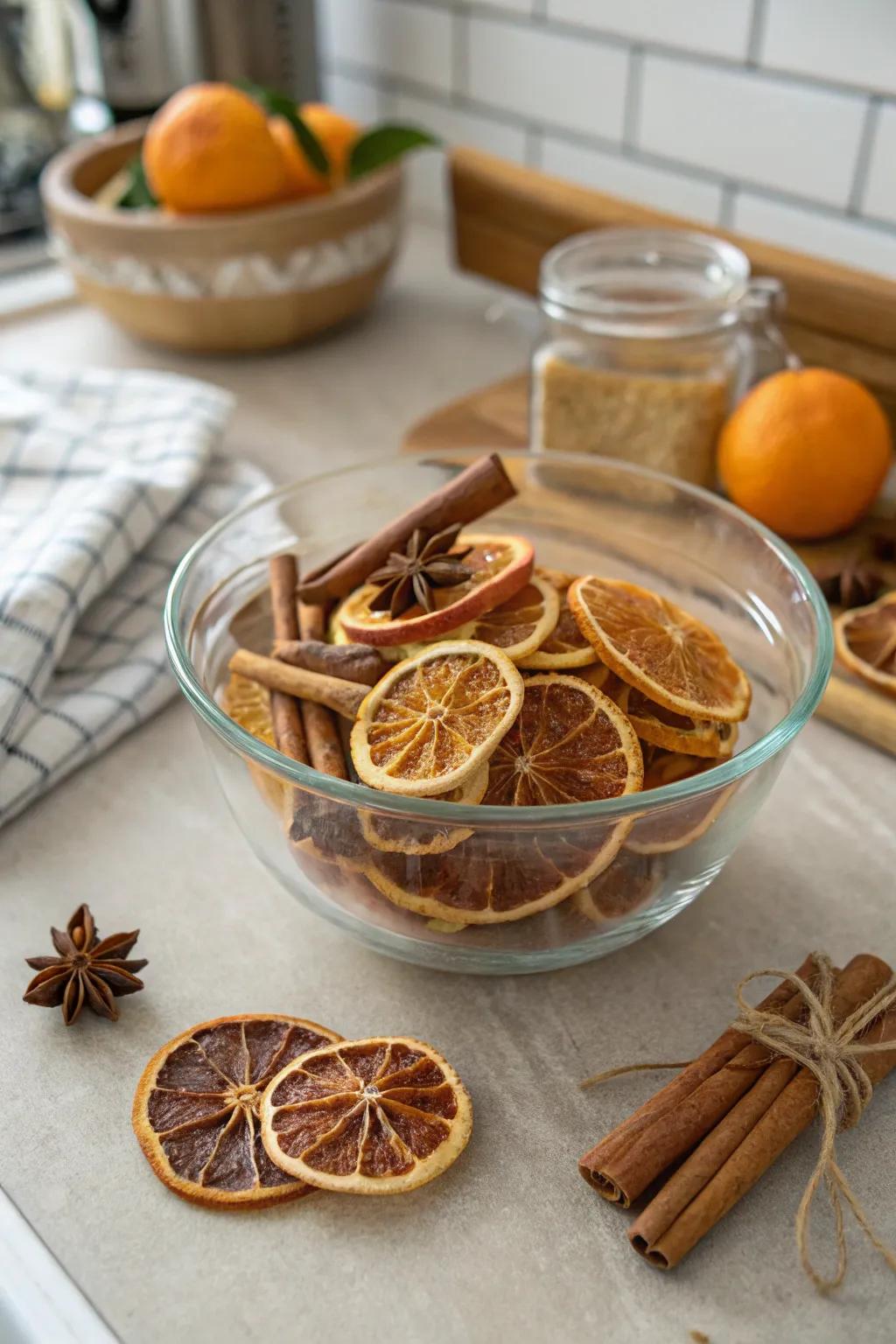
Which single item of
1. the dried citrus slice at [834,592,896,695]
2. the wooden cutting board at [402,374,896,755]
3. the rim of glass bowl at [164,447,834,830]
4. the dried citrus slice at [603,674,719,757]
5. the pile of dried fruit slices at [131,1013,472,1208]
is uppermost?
the rim of glass bowl at [164,447,834,830]

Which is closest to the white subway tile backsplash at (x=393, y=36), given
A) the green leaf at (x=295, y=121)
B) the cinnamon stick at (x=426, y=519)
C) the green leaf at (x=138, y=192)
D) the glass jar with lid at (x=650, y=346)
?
the green leaf at (x=295, y=121)

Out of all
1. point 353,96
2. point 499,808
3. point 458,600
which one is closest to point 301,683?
point 458,600

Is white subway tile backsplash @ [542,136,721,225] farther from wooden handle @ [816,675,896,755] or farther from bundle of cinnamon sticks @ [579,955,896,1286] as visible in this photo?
bundle of cinnamon sticks @ [579,955,896,1286]

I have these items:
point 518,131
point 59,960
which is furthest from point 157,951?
point 518,131

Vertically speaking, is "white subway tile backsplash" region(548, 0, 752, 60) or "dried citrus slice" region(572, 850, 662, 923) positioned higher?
"white subway tile backsplash" region(548, 0, 752, 60)

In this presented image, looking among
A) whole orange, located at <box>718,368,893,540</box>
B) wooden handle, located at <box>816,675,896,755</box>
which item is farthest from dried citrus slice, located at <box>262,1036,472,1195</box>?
whole orange, located at <box>718,368,893,540</box>

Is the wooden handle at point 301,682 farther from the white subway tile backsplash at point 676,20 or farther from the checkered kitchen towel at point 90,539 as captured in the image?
the white subway tile backsplash at point 676,20

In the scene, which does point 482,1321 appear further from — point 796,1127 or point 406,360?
point 406,360

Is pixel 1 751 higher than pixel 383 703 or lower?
lower
